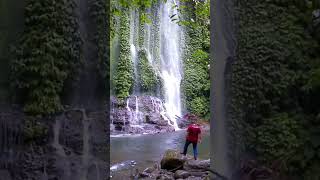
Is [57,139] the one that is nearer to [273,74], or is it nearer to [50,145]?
[50,145]

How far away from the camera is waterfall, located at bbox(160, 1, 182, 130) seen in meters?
26.8

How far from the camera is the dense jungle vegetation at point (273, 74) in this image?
346 centimetres

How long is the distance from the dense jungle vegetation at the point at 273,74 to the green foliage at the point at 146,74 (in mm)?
21936

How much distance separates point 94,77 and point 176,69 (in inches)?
957

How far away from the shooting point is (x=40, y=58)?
355 cm

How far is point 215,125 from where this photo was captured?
3.66 m

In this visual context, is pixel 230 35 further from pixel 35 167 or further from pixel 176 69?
pixel 176 69

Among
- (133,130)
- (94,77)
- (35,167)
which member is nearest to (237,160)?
(94,77)

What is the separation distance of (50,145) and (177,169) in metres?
5.85

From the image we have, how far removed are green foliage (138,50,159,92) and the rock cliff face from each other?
71.4 feet

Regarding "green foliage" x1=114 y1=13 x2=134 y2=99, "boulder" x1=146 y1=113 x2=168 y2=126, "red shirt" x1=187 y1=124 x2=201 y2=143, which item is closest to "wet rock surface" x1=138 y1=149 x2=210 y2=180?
"red shirt" x1=187 y1=124 x2=201 y2=143

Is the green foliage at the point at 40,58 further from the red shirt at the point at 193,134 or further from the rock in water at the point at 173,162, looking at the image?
the red shirt at the point at 193,134

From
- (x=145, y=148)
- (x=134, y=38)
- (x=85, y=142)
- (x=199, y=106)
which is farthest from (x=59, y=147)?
(x=199, y=106)

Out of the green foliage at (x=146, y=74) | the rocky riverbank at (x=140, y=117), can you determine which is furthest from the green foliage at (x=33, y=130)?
the green foliage at (x=146, y=74)
